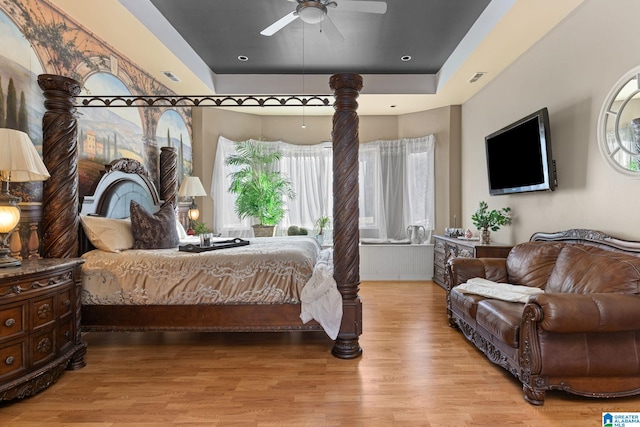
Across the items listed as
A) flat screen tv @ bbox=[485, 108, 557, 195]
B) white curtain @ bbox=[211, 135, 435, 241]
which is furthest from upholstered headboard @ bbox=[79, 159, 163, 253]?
flat screen tv @ bbox=[485, 108, 557, 195]

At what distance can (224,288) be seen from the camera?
10.0ft

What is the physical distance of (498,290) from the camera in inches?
123

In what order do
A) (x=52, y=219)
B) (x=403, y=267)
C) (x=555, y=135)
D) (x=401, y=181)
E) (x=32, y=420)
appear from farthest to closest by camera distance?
(x=401, y=181) → (x=403, y=267) → (x=555, y=135) → (x=52, y=219) → (x=32, y=420)

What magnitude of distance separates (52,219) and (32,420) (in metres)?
1.52

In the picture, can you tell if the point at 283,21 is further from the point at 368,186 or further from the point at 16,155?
the point at 368,186

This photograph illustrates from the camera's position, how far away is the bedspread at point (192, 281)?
3.05 metres

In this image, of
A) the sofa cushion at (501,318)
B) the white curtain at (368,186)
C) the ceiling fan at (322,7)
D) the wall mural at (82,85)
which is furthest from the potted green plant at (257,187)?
the sofa cushion at (501,318)

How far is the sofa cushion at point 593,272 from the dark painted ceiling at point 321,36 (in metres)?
2.59

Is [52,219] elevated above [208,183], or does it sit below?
below

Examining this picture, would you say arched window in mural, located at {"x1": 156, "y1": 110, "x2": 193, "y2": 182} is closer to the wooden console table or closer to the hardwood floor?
the hardwood floor

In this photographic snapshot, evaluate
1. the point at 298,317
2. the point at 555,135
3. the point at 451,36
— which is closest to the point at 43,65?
the point at 298,317

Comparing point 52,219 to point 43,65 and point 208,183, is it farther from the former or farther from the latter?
point 208,183

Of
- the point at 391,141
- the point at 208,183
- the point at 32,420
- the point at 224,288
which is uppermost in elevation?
the point at 391,141

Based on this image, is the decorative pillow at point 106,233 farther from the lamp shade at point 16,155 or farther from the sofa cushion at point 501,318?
the sofa cushion at point 501,318
